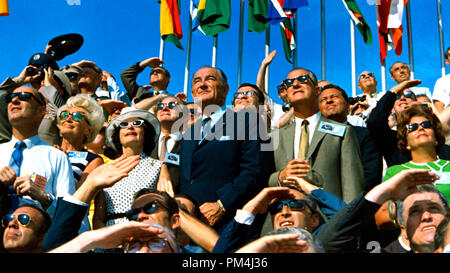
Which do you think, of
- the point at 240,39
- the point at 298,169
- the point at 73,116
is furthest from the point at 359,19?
the point at 298,169

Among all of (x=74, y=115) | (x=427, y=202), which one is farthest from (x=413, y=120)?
(x=74, y=115)

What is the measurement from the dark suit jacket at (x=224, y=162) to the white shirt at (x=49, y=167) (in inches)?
39.1

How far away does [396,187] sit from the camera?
9.96ft

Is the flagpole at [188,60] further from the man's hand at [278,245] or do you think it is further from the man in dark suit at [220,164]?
the man's hand at [278,245]

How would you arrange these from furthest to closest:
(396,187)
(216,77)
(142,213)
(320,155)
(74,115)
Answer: (216,77) < (74,115) < (320,155) < (142,213) < (396,187)

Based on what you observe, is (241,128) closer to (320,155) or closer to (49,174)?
(320,155)

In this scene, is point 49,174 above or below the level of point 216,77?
below

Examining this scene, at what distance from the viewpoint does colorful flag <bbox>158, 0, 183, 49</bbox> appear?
12250 millimetres

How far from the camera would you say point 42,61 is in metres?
6.54

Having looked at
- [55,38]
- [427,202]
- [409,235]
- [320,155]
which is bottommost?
[409,235]

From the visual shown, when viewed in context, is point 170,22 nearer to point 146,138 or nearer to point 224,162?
point 146,138

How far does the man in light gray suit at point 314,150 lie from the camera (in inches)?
165

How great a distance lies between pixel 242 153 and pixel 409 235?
1586 millimetres

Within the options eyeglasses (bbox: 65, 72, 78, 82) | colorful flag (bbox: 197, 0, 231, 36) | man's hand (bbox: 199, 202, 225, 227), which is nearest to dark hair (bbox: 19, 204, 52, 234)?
man's hand (bbox: 199, 202, 225, 227)
